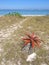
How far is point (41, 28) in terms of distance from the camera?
612 inches

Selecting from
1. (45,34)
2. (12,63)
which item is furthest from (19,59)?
(45,34)

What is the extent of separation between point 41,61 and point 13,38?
3.00m

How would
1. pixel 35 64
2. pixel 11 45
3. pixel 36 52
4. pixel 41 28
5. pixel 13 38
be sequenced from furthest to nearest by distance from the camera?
1. pixel 41 28
2. pixel 13 38
3. pixel 11 45
4. pixel 36 52
5. pixel 35 64

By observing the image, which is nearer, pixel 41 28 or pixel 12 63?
pixel 12 63

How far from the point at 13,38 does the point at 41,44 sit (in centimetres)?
184

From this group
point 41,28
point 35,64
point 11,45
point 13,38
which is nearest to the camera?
point 35,64

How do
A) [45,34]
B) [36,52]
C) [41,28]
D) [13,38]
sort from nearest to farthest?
[36,52] → [13,38] → [45,34] → [41,28]

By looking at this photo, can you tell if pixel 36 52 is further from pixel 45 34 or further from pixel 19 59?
pixel 45 34

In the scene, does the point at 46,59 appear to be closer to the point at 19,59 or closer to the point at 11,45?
the point at 19,59

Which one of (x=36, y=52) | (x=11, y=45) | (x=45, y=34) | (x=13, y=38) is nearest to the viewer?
(x=36, y=52)

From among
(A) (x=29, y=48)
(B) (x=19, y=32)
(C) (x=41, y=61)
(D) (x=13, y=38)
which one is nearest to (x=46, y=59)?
(C) (x=41, y=61)

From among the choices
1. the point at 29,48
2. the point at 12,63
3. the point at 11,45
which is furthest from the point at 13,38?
the point at 12,63

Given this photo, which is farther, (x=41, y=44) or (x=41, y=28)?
(x=41, y=28)

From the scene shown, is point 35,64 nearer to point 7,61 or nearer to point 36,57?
point 36,57
